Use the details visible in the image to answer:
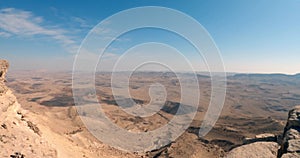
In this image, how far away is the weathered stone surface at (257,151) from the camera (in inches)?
453

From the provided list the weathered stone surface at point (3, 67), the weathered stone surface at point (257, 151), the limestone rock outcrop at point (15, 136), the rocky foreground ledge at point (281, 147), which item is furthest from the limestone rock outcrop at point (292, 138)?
the weathered stone surface at point (3, 67)

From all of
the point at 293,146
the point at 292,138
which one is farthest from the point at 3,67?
the point at 292,138

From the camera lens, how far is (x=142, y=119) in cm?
5497

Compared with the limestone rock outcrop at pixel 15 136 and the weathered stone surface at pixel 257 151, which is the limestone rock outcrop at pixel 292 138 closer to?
the weathered stone surface at pixel 257 151

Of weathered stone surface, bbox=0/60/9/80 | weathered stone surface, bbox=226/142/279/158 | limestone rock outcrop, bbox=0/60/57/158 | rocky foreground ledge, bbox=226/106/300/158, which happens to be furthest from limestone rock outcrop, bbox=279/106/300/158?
weathered stone surface, bbox=0/60/9/80

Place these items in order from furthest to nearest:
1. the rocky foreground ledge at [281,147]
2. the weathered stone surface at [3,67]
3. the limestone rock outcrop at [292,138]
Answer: the weathered stone surface at [3,67] → the rocky foreground ledge at [281,147] → the limestone rock outcrop at [292,138]

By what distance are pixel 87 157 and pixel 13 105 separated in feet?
20.5

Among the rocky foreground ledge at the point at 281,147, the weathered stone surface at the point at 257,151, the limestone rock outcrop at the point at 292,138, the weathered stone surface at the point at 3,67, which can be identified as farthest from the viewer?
the weathered stone surface at the point at 3,67

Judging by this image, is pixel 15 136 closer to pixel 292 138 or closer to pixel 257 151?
pixel 257 151

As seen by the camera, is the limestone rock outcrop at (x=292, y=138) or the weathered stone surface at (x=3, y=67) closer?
the limestone rock outcrop at (x=292, y=138)

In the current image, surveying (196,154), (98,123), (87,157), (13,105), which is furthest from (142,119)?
(13,105)

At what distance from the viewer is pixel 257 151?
11.9 metres

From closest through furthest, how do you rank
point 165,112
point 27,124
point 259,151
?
point 259,151
point 27,124
point 165,112

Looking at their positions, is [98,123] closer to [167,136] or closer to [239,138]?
[167,136]
